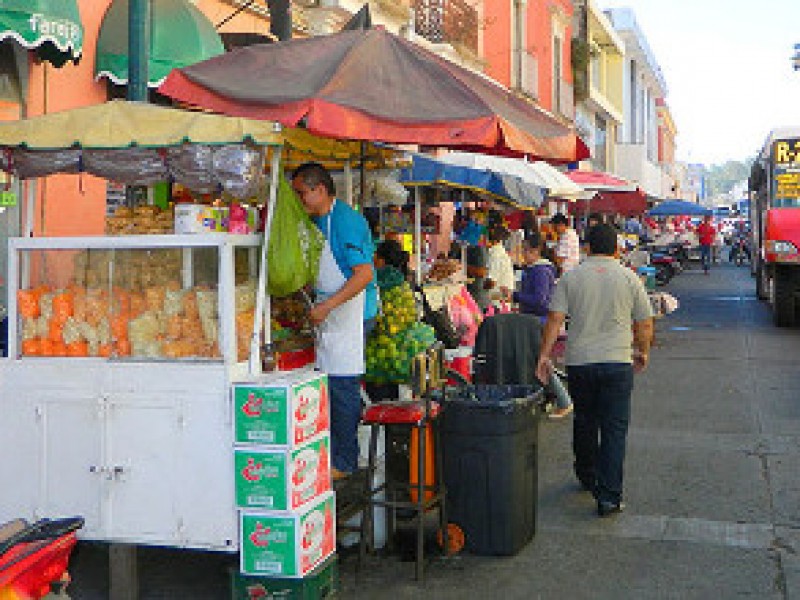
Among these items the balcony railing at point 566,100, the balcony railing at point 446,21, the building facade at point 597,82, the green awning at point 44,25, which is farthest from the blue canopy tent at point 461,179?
the building facade at point 597,82

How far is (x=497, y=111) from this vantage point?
544 centimetres

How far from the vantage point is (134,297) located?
16.7ft

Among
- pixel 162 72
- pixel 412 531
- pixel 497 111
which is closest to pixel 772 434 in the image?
pixel 412 531

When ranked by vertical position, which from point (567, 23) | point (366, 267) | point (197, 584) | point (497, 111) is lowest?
point (197, 584)

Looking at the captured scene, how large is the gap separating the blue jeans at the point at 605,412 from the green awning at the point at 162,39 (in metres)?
5.77

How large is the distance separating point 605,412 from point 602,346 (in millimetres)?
422

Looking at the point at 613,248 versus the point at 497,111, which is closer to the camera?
the point at 497,111

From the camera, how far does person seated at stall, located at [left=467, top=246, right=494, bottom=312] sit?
12.5 meters

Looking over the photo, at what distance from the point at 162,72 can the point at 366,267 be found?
554 centimetres

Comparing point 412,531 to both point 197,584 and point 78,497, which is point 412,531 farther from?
point 78,497

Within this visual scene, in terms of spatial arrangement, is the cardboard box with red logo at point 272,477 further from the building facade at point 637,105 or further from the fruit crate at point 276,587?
the building facade at point 637,105

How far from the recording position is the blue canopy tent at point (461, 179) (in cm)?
976

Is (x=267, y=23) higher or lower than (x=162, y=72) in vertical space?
higher

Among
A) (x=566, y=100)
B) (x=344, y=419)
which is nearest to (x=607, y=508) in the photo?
(x=344, y=419)
